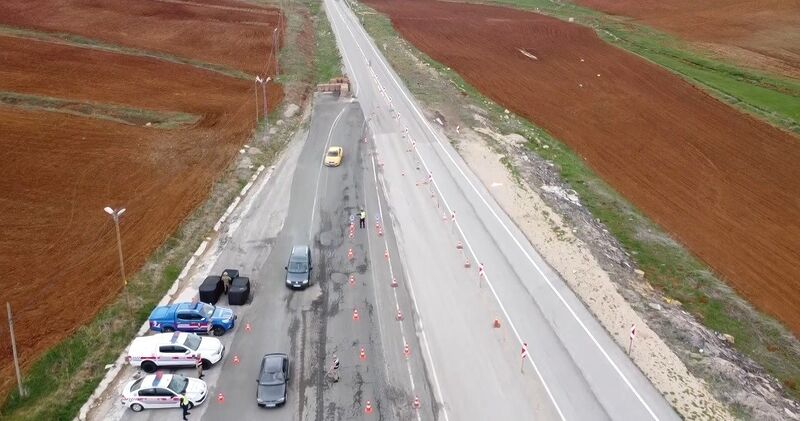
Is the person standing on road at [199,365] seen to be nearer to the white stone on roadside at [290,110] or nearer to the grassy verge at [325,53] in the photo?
the white stone on roadside at [290,110]

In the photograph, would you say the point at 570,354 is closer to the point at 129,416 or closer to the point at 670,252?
the point at 670,252

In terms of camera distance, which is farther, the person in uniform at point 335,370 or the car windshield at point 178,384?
the person in uniform at point 335,370

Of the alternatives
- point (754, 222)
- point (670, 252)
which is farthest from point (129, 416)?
point (754, 222)

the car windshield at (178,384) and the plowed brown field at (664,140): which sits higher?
the plowed brown field at (664,140)

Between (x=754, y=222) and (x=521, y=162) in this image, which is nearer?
(x=754, y=222)

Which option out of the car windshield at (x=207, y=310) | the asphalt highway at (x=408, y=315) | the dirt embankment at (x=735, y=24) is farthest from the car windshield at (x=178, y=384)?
the dirt embankment at (x=735, y=24)

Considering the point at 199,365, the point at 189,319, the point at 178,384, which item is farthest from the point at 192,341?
the point at 178,384

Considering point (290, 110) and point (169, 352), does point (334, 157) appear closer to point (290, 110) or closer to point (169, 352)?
point (290, 110)

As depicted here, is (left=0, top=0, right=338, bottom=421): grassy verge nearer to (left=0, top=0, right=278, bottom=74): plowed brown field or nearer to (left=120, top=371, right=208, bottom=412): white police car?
(left=120, top=371, right=208, bottom=412): white police car
